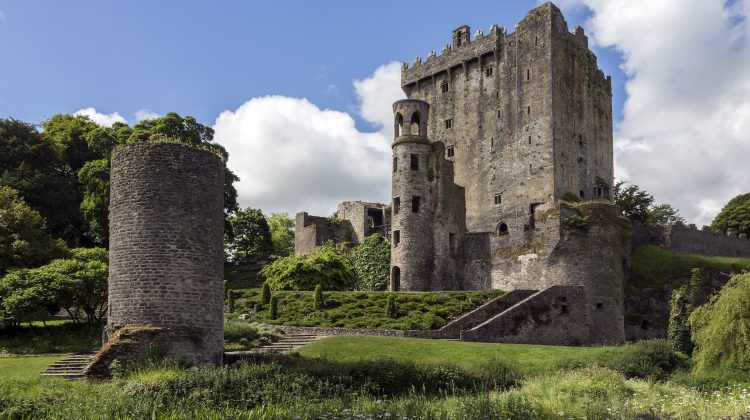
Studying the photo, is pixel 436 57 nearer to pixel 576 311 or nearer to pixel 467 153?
pixel 467 153

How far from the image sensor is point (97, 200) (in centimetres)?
4706

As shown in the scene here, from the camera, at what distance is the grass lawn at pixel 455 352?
982 inches

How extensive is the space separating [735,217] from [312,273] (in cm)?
4354

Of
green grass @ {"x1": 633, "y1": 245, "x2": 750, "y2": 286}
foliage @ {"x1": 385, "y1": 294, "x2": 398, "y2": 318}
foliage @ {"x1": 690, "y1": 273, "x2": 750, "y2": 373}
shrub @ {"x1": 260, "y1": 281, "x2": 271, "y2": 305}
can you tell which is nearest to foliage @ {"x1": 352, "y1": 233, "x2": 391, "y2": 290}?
shrub @ {"x1": 260, "y1": 281, "x2": 271, "y2": 305}

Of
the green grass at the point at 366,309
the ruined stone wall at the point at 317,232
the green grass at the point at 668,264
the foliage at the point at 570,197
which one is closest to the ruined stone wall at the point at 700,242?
the green grass at the point at 668,264

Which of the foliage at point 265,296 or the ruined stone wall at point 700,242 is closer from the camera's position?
the foliage at point 265,296

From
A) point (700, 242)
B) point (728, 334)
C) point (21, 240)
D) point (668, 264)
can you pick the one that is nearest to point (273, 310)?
point (21, 240)

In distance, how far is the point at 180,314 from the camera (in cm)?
2159

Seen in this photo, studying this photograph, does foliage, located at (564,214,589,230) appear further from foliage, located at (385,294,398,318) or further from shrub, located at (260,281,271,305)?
shrub, located at (260,281,271,305)

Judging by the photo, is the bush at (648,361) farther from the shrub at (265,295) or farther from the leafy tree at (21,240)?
the leafy tree at (21,240)

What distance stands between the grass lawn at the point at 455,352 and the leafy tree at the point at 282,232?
169 ft

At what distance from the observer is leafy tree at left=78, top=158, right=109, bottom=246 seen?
46.9 meters

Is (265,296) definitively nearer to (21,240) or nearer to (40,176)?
(21,240)

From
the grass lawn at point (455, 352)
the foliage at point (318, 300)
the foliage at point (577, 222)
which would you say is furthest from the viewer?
the foliage at point (577, 222)
